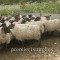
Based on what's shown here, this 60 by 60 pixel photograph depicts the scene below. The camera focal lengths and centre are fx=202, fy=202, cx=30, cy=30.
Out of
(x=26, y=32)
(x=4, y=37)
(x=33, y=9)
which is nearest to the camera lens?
(x=4, y=37)

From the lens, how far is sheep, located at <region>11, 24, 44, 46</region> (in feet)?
22.1

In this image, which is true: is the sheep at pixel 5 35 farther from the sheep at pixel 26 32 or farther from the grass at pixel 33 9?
the grass at pixel 33 9

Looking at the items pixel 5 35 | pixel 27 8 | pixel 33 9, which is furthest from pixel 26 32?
pixel 27 8

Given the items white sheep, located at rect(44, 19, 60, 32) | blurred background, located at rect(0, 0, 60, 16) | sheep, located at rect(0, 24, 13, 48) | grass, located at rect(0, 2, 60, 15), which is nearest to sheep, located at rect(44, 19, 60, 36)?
white sheep, located at rect(44, 19, 60, 32)

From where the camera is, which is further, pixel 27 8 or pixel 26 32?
pixel 27 8

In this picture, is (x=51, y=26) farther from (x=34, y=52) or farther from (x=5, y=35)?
(x=5, y=35)

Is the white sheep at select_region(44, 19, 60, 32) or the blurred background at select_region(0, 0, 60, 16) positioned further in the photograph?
the blurred background at select_region(0, 0, 60, 16)

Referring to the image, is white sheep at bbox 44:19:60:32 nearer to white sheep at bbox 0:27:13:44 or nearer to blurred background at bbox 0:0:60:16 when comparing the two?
white sheep at bbox 0:27:13:44

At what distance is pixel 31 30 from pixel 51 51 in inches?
38.0

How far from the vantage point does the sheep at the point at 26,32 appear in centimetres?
675

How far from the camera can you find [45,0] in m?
14.0

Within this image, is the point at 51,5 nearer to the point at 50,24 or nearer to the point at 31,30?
the point at 50,24

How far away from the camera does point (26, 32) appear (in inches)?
266

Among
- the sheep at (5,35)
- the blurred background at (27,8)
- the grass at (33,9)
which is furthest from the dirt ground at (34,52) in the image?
the grass at (33,9)
